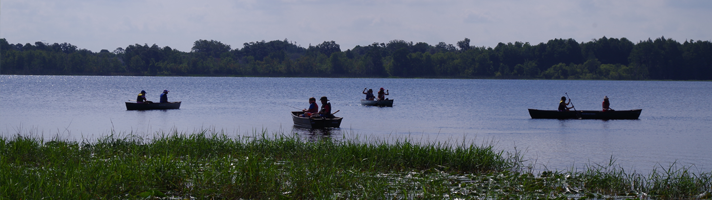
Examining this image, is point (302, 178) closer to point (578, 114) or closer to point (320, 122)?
point (320, 122)

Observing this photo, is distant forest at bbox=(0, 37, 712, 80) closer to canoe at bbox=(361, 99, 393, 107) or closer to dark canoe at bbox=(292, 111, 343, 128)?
canoe at bbox=(361, 99, 393, 107)

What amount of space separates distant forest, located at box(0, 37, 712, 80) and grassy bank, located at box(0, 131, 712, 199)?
6369 inches

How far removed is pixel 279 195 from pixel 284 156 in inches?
158

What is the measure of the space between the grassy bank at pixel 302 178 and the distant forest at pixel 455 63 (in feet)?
531

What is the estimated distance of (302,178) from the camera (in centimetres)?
918

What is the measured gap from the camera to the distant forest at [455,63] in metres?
169

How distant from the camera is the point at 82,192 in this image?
777 cm

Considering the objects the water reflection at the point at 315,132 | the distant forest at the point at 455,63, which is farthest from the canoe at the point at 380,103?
the distant forest at the point at 455,63

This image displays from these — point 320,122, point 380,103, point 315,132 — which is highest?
point 320,122

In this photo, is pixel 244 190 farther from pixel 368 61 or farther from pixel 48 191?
pixel 368 61

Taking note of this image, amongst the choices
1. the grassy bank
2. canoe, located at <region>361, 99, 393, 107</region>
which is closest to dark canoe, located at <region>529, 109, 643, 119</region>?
canoe, located at <region>361, 99, 393, 107</region>

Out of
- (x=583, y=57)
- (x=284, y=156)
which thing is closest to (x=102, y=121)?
(x=284, y=156)

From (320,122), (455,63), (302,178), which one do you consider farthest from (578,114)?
(455,63)

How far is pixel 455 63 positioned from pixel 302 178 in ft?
576
